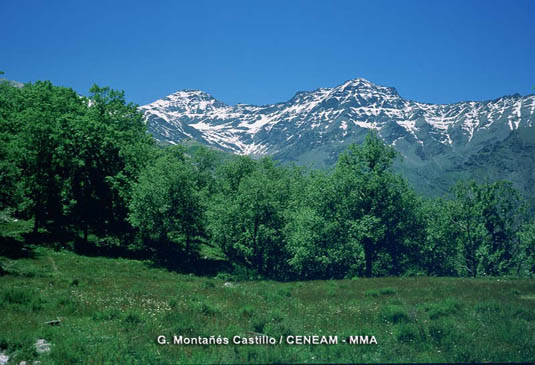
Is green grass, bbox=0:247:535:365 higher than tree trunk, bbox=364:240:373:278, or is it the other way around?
green grass, bbox=0:247:535:365

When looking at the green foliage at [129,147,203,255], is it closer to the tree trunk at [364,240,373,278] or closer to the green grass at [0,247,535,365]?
the green grass at [0,247,535,365]

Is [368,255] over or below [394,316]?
below

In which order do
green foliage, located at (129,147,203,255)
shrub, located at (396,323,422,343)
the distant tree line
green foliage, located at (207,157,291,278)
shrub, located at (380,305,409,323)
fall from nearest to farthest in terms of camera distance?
shrub, located at (396,323,422,343), shrub, located at (380,305,409,323), the distant tree line, green foliage, located at (129,147,203,255), green foliage, located at (207,157,291,278)

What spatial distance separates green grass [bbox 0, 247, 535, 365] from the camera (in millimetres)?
9516

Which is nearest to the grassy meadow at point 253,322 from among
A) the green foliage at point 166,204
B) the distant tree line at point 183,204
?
the distant tree line at point 183,204

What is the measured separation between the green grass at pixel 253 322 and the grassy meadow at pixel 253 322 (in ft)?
0.11

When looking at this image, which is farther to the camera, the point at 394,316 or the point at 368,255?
the point at 368,255

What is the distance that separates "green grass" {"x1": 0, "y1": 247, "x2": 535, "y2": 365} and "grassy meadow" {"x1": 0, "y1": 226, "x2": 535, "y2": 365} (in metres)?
0.03

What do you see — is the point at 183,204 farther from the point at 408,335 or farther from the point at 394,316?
the point at 408,335

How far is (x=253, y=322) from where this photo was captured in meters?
12.5

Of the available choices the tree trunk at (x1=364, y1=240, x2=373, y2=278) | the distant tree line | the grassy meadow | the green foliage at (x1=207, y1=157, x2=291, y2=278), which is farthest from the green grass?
the green foliage at (x1=207, y1=157, x2=291, y2=278)

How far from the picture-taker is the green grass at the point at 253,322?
9516 millimetres

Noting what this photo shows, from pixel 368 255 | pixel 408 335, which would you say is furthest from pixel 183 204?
pixel 408 335


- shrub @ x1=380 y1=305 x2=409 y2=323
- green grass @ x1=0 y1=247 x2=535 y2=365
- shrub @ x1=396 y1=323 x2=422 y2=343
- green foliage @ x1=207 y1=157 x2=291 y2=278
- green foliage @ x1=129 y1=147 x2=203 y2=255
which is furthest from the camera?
green foliage @ x1=207 y1=157 x2=291 y2=278
